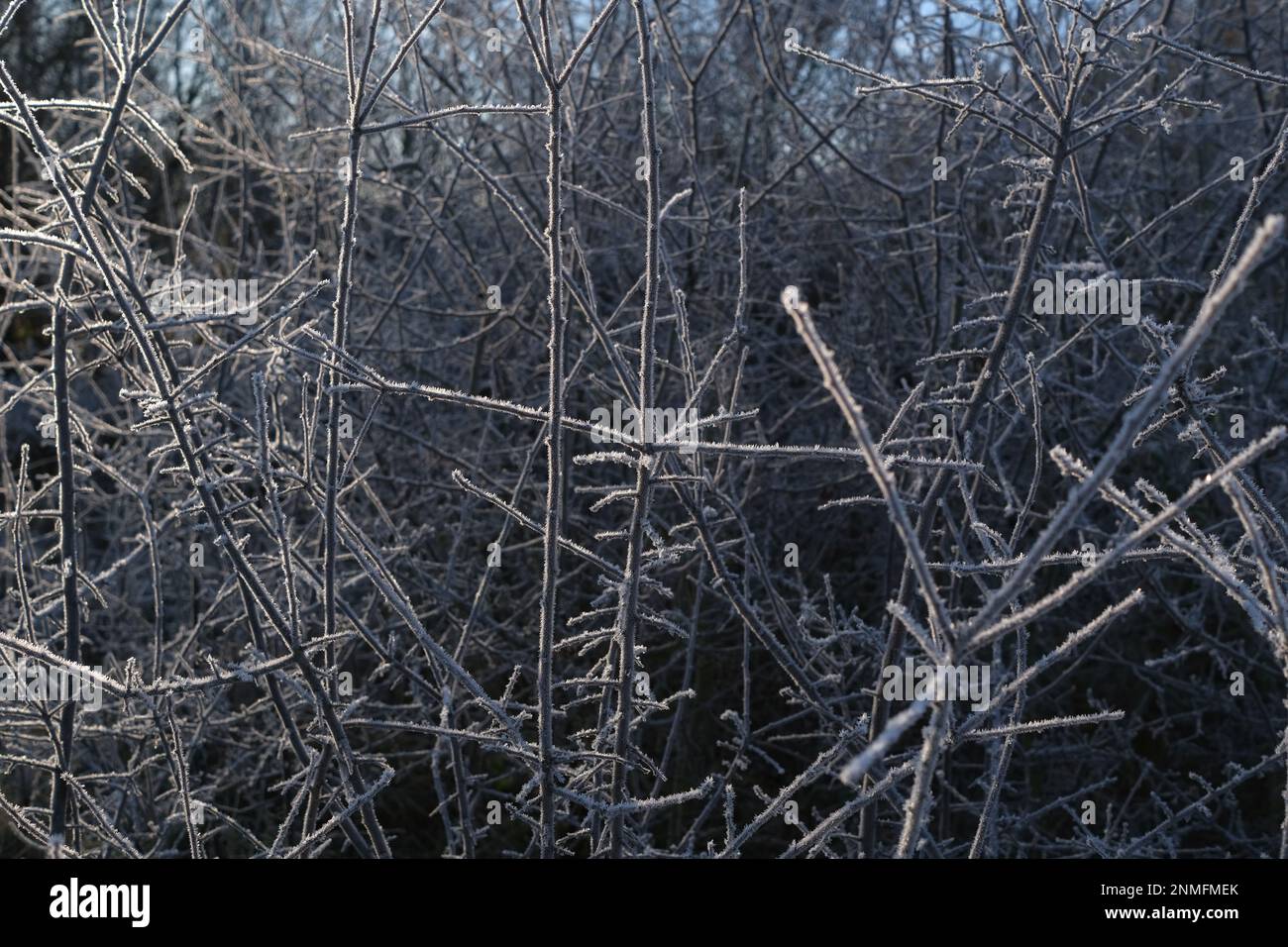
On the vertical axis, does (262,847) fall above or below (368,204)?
below

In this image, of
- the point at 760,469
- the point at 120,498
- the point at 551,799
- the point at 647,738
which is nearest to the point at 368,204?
the point at 120,498

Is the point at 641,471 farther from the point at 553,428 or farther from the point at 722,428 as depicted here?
the point at 722,428

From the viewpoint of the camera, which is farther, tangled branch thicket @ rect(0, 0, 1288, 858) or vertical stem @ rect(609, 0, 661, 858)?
tangled branch thicket @ rect(0, 0, 1288, 858)

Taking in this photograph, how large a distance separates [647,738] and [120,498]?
1.84 m

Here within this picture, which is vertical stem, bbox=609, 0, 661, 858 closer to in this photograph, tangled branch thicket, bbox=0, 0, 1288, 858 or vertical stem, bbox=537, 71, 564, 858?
vertical stem, bbox=537, 71, 564, 858

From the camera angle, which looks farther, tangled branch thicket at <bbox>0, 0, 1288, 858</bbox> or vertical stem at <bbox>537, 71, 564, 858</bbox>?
tangled branch thicket at <bbox>0, 0, 1288, 858</bbox>

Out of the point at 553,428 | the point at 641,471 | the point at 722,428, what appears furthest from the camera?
the point at 722,428

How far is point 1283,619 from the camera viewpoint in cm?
132

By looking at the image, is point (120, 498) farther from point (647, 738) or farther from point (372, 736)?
point (647, 738)

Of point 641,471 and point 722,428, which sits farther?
point 722,428

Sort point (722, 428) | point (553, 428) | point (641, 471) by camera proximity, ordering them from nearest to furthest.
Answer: point (553, 428) → point (641, 471) → point (722, 428)

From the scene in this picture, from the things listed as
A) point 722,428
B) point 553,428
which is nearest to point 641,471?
point 553,428

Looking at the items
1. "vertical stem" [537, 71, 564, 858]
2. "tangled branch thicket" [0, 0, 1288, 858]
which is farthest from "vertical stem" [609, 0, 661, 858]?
"tangled branch thicket" [0, 0, 1288, 858]

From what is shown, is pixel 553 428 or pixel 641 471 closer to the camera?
pixel 553 428
